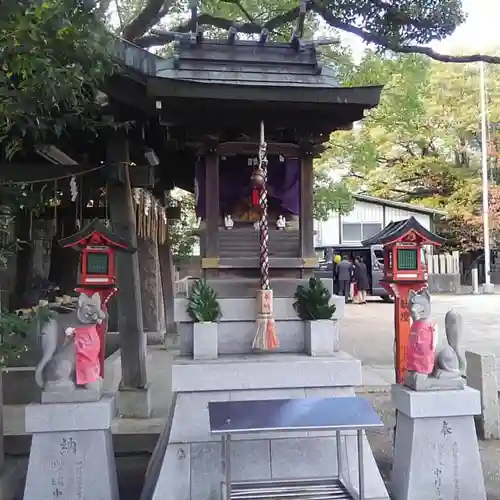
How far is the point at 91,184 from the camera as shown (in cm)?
859

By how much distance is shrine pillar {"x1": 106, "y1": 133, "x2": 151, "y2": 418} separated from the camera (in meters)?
7.30

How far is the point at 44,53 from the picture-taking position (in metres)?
3.93

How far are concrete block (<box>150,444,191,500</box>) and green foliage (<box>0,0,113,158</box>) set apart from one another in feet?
9.95

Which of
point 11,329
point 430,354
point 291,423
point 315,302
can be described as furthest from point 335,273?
point 11,329

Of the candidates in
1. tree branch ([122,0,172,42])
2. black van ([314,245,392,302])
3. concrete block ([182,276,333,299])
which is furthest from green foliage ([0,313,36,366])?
black van ([314,245,392,302])

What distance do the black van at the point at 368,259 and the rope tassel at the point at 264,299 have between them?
56.5ft

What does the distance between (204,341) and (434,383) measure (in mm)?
2101

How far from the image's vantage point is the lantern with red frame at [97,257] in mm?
5152

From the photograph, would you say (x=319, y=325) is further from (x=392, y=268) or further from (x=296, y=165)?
(x=296, y=165)

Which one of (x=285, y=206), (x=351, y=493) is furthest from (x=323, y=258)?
(x=351, y=493)

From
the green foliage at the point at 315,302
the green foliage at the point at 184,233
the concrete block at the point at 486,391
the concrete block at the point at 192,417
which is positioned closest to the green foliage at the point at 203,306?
the concrete block at the point at 192,417

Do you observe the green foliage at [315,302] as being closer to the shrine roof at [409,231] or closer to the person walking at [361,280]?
the shrine roof at [409,231]

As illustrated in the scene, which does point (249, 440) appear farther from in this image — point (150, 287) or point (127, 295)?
point (150, 287)

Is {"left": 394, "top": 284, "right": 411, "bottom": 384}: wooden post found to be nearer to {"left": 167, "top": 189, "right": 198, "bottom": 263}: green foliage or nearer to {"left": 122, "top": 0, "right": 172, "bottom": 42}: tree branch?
A: {"left": 122, "top": 0, "right": 172, "bottom": 42}: tree branch
